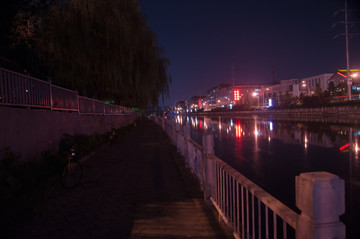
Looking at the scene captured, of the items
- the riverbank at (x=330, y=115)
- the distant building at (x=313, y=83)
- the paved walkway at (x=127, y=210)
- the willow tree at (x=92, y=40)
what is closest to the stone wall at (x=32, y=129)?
the paved walkway at (x=127, y=210)

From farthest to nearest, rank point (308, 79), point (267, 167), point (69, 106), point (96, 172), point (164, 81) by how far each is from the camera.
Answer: point (308, 79)
point (164, 81)
point (69, 106)
point (267, 167)
point (96, 172)

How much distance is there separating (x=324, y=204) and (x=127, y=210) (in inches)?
151

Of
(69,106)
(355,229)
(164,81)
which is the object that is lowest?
(355,229)

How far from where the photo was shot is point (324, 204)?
1637mm

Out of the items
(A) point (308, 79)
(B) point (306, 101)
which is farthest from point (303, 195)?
(A) point (308, 79)

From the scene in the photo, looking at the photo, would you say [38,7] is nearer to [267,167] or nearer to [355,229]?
[267,167]

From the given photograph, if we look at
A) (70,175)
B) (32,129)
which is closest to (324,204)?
(70,175)

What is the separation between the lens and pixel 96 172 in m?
7.89

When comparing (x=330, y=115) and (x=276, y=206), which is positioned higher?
(x=276, y=206)

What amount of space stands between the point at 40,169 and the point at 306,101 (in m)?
61.4

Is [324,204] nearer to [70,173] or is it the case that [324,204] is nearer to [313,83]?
[70,173]

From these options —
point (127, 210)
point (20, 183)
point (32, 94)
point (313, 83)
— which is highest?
point (313, 83)

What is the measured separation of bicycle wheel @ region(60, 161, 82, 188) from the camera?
5.98 m

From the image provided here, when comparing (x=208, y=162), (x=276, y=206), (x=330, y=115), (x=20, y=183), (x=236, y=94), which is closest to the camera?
(x=276, y=206)
